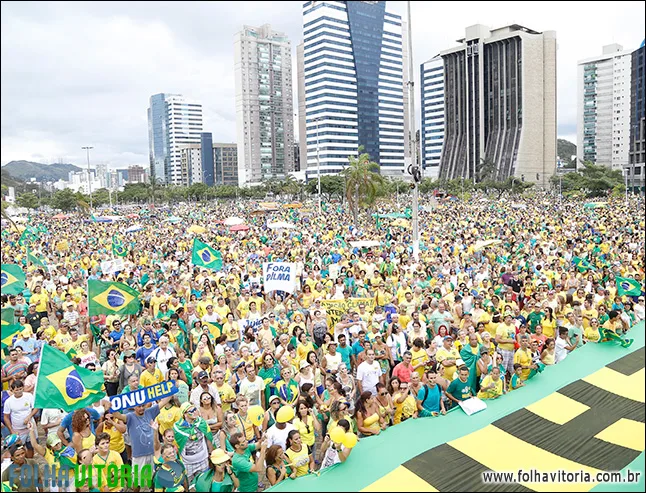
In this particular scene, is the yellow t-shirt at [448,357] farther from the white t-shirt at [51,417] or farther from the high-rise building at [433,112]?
the high-rise building at [433,112]

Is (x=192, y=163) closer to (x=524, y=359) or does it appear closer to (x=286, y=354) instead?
(x=286, y=354)

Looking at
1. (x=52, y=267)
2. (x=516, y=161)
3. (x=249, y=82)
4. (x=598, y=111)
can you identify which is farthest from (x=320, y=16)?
(x=52, y=267)

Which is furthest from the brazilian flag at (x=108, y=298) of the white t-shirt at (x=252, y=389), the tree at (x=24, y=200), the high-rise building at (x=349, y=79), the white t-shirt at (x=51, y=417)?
the high-rise building at (x=349, y=79)

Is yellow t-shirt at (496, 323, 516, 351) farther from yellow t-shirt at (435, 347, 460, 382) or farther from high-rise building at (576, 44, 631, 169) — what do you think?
high-rise building at (576, 44, 631, 169)

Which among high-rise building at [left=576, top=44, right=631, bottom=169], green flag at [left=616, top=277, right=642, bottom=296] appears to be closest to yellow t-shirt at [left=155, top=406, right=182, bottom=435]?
green flag at [left=616, top=277, right=642, bottom=296]

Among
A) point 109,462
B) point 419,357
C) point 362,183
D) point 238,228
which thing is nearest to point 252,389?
point 109,462

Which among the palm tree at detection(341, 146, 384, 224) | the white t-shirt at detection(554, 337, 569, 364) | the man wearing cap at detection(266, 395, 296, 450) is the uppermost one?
the palm tree at detection(341, 146, 384, 224)

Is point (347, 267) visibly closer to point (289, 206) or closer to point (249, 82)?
point (289, 206)
